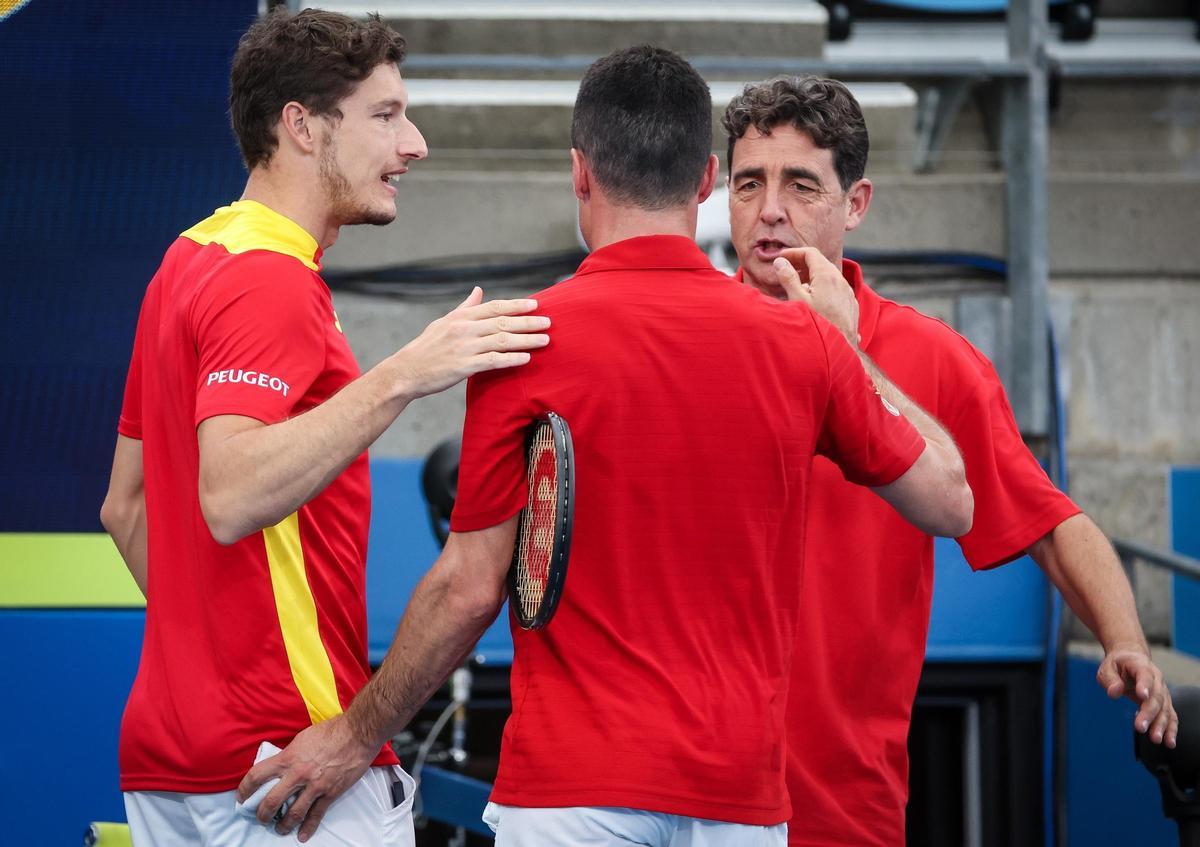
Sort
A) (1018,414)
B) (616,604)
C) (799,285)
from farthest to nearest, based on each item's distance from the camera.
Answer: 1. (1018,414)
2. (799,285)
3. (616,604)

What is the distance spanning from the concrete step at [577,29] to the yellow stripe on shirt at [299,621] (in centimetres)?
328

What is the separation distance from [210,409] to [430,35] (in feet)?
11.4

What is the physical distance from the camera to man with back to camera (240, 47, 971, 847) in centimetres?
172

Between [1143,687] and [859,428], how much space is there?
79cm

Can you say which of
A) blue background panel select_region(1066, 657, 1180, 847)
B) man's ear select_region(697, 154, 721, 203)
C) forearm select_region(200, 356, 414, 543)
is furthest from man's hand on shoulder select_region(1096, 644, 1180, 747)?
blue background panel select_region(1066, 657, 1180, 847)

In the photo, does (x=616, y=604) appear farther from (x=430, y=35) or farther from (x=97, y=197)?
(x=430, y=35)

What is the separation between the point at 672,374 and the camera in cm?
176

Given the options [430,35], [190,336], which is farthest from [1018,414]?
[190,336]

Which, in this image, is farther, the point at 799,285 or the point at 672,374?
the point at 799,285

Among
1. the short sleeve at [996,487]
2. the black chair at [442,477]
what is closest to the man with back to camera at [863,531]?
the short sleeve at [996,487]

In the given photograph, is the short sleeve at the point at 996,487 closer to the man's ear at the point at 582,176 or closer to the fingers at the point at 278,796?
the man's ear at the point at 582,176

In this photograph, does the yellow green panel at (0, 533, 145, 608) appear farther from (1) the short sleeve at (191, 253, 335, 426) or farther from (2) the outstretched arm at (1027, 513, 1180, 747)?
(2) the outstretched arm at (1027, 513, 1180, 747)

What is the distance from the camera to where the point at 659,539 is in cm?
174

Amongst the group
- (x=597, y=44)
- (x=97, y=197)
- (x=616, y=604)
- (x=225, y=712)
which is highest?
(x=597, y=44)
